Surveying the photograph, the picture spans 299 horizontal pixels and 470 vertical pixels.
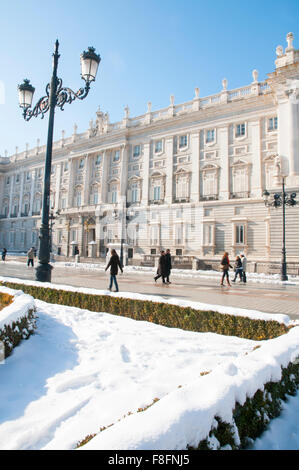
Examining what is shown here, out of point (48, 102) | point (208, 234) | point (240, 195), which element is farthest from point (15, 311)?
point (240, 195)

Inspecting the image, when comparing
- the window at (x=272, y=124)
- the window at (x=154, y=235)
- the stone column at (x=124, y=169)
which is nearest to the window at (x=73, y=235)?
the stone column at (x=124, y=169)

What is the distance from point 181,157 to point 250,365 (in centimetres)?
3394

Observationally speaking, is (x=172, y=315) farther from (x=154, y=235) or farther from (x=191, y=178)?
(x=191, y=178)

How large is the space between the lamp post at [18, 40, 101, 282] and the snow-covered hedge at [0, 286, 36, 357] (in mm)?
3416

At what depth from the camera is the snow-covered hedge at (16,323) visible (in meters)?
4.42

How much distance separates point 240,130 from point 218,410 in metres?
32.8

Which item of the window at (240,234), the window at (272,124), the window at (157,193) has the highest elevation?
the window at (272,124)

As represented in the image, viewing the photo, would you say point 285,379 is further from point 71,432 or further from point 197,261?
point 197,261

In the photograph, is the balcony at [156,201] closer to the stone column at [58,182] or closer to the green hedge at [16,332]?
the stone column at [58,182]

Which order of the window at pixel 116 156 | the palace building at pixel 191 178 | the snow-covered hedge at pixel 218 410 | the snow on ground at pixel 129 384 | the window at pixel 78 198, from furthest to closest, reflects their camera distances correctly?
the window at pixel 78 198 < the window at pixel 116 156 < the palace building at pixel 191 178 < the snow on ground at pixel 129 384 < the snow-covered hedge at pixel 218 410

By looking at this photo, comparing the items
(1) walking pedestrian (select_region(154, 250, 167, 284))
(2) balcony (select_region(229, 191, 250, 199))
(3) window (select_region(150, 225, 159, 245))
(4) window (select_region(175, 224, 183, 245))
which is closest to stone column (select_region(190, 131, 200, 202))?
(4) window (select_region(175, 224, 183, 245))

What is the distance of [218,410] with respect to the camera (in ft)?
7.45

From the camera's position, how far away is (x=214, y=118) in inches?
1282

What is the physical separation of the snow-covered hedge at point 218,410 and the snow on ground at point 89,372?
0.33 meters
